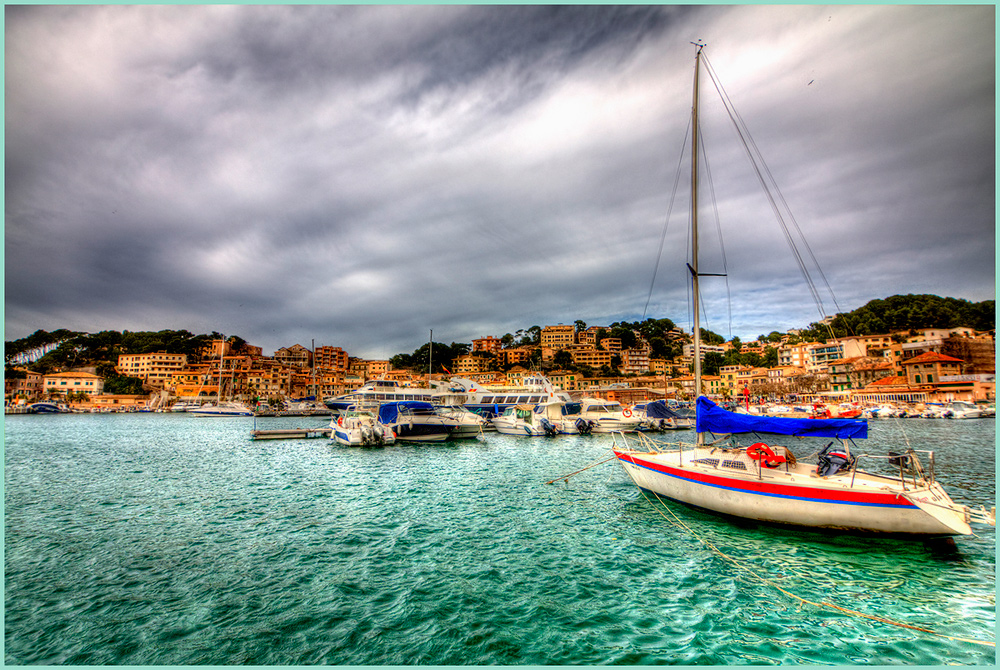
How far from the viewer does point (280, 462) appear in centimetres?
2386

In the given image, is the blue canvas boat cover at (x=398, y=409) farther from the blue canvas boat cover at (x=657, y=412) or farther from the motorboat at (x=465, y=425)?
the blue canvas boat cover at (x=657, y=412)

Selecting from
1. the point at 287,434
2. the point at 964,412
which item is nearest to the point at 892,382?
the point at 964,412

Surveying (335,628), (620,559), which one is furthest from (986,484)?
(335,628)

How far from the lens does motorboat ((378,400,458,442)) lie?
31375mm

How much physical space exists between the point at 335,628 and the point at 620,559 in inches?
237

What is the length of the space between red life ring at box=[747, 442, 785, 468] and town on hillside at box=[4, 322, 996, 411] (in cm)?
2005

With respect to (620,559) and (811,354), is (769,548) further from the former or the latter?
(811,354)

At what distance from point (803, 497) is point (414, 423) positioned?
81.5 feet

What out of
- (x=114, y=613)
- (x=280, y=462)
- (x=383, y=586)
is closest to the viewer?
(x=114, y=613)

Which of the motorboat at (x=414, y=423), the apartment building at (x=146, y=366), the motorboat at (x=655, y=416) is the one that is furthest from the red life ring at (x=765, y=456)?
the apartment building at (x=146, y=366)

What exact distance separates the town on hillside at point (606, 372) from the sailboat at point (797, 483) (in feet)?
64.4

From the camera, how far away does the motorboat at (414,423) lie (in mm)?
31375

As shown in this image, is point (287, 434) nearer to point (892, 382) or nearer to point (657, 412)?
point (657, 412)

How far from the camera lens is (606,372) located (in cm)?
→ 13088
